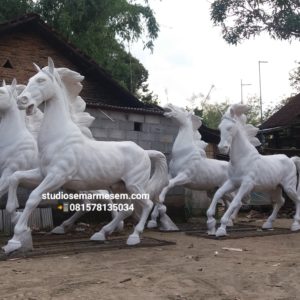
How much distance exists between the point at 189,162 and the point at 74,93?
3.07 m

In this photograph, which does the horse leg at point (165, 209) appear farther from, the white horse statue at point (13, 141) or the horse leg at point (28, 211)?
the horse leg at point (28, 211)

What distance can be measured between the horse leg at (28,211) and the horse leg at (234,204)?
287 centimetres

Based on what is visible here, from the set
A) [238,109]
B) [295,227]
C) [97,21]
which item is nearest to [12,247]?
[238,109]

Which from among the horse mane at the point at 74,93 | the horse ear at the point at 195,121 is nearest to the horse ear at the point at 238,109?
the horse ear at the point at 195,121

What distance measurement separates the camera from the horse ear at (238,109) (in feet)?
23.7

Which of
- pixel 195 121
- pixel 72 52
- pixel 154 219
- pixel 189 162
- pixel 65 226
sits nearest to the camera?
pixel 65 226

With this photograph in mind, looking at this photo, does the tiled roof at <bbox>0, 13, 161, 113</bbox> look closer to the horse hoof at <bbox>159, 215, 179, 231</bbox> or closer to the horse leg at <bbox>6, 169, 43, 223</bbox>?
the horse hoof at <bbox>159, 215, 179, 231</bbox>

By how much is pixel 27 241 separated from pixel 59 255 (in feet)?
1.36

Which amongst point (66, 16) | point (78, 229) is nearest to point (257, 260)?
point (78, 229)

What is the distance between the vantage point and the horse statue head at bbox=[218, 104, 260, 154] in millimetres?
6918

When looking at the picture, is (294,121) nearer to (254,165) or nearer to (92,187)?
(254,165)

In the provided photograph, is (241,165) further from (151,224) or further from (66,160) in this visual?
(66,160)

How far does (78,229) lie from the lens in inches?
303

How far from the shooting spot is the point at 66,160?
5215mm
